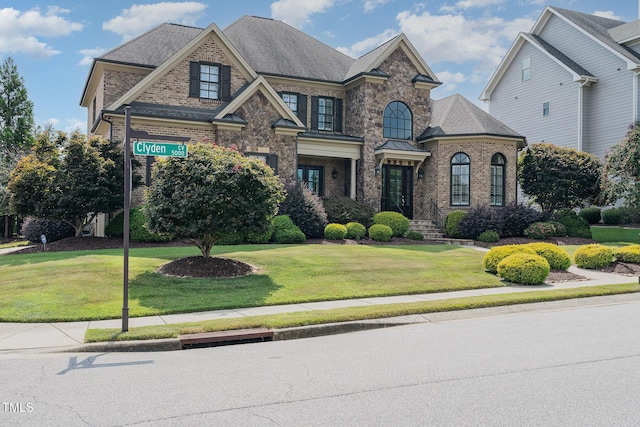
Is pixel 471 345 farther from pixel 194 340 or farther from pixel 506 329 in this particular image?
pixel 194 340

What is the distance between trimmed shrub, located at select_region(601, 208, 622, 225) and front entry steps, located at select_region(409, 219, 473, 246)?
38.0ft

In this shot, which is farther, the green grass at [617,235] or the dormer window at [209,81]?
the green grass at [617,235]

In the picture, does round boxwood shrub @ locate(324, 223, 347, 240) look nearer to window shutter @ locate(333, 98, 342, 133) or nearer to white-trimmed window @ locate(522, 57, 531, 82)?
window shutter @ locate(333, 98, 342, 133)

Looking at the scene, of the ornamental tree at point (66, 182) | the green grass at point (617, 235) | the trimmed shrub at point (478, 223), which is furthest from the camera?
the green grass at point (617, 235)

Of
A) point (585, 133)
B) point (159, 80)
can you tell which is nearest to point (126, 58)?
point (159, 80)

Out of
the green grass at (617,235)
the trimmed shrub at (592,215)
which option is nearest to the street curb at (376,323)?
the green grass at (617,235)

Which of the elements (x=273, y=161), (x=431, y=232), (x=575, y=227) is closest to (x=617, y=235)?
(x=575, y=227)

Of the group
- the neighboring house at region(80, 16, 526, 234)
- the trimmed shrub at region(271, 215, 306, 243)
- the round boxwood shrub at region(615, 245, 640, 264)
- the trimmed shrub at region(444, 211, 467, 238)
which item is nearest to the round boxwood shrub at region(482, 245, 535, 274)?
the round boxwood shrub at region(615, 245, 640, 264)

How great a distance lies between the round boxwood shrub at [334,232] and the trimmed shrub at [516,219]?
743 centimetres

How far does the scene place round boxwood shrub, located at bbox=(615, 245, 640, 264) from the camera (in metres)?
16.6

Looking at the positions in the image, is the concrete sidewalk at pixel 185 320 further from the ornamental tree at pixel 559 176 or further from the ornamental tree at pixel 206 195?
the ornamental tree at pixel 559 176

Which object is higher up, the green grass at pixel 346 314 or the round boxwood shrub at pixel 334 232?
the round boxwood shrub at pixel 334 232

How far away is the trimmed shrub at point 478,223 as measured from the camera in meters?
23.3

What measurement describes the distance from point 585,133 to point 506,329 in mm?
27436
